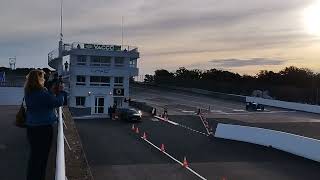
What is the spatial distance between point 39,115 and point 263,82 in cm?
10913

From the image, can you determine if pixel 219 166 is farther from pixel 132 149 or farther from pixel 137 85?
pixel 137 85

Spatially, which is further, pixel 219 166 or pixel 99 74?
pixel 99 74

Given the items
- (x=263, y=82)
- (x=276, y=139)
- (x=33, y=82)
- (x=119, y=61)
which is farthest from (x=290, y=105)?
(x=33, y=82)

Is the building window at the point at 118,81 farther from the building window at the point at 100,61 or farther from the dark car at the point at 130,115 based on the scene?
the dark car at the point at 130,115

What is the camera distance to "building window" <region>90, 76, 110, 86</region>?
205 ft

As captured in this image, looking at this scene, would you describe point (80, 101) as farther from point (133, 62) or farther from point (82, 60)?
point (133, 62)

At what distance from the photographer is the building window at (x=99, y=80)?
62634 mm

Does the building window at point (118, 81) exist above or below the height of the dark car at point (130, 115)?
above

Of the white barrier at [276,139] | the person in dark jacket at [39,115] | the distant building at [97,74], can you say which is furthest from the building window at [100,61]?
the person in dark jacket at [39,115]

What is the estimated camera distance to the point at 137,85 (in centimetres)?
11419

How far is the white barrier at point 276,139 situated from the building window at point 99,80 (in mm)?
29787

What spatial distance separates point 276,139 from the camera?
28.9m

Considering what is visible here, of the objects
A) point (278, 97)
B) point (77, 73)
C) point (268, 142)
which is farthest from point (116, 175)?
point (278, 97)

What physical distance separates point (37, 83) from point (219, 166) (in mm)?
16273
